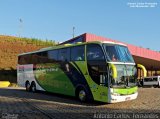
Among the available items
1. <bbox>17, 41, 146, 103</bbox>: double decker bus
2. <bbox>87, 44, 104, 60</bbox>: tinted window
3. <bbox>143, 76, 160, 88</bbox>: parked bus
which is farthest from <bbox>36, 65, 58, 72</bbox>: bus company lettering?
<bbox>143, 76, 160, 88</bbox>: parked bus

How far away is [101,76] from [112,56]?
1.16 meters

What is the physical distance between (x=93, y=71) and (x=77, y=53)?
2.08 m

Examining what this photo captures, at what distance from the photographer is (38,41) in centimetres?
7869

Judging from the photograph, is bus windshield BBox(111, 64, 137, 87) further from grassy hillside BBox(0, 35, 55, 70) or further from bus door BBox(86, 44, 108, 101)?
→ grassy hillside BBox(0, 35, 55, 70)

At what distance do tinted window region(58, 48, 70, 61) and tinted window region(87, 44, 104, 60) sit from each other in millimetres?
2349

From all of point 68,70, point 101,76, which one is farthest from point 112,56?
point 68,70

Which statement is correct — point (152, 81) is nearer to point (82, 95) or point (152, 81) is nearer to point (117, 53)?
A: point (82, 95)

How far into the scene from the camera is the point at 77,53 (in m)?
19.0

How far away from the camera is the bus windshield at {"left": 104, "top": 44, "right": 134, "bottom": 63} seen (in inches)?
664

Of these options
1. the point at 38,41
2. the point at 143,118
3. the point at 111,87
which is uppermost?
the point at 38,41

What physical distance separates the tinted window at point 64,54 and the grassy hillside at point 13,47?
42.5 m

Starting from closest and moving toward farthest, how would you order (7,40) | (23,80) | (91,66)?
(91,66) → (23,80) → (7,40)

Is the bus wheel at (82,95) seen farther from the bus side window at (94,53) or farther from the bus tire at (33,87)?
the bus tire at (33,87)

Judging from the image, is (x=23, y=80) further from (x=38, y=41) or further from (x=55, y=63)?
(x=38, y=41)
